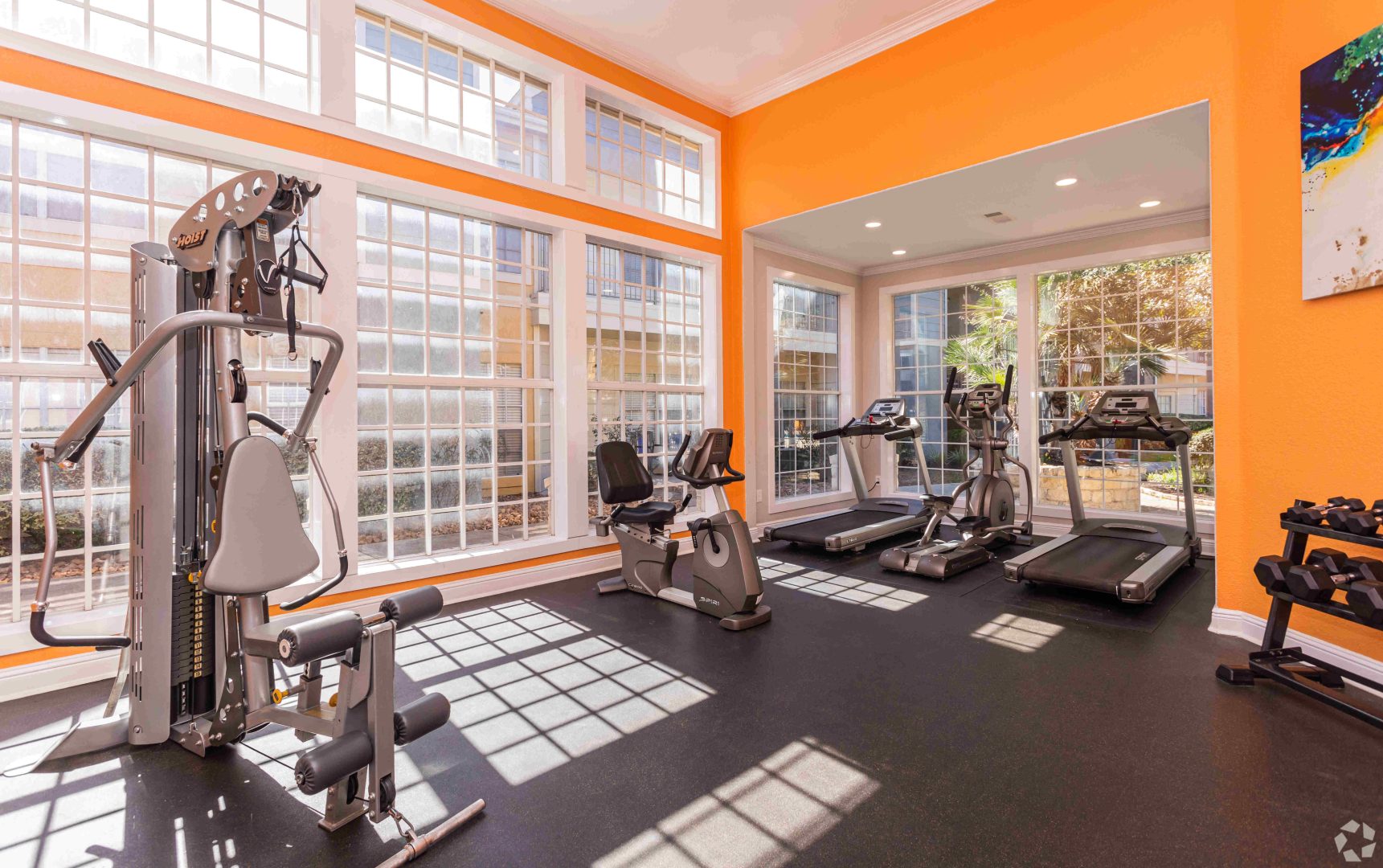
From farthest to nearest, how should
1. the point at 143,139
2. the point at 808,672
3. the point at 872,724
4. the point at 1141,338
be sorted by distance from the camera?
1. the point at 1141,338
2. the point at 143,139
3. the point at 808,672
4. the point at 872,724

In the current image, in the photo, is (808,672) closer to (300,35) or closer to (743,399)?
(743,399)

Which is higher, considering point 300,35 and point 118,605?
point 300,35

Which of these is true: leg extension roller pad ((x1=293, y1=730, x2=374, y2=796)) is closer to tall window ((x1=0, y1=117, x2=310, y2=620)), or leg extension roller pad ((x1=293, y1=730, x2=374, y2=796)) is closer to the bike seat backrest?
tall window ((x1=0, y1=117, x2=310, y2=620))

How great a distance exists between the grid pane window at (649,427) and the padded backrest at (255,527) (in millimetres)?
2987

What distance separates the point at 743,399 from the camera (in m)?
6.34

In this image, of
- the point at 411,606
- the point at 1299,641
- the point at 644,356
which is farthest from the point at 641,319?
the point at 1299,641

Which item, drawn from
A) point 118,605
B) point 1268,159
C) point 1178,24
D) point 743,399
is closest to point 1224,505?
point 1268,159

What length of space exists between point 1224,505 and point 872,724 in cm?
258

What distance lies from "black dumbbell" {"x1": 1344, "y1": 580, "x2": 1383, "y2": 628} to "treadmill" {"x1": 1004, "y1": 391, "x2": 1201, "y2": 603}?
153 centimetres

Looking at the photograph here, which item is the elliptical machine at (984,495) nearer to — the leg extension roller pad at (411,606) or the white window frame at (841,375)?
the white window frame at (841,375)

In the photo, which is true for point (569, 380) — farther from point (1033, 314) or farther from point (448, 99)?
point (1033, 314)

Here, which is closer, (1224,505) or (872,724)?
(872,724)

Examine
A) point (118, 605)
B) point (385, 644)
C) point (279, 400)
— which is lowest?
point (118, 605)

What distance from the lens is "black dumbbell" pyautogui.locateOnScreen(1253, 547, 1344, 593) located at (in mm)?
2674
